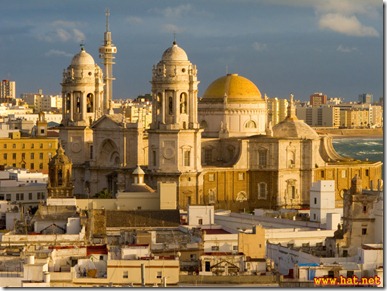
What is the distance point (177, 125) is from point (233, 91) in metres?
5.92

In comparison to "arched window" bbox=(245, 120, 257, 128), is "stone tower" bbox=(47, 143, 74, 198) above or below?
below

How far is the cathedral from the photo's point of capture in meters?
62.8

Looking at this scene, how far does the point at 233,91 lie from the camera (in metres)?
68.1

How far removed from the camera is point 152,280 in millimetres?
34281

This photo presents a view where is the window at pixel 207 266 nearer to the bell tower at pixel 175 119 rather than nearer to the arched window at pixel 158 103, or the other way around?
the bell tower at pixel 175 119

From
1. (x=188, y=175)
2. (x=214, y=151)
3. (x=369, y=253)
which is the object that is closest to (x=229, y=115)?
(x=214, y=151)

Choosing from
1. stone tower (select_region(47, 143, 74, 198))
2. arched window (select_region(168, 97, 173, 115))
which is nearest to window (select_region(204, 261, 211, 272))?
stone tower (select_region(47, 143, 74, 198))

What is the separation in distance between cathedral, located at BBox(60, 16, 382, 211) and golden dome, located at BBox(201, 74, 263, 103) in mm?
38

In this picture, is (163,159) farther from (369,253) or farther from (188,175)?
(369,253)

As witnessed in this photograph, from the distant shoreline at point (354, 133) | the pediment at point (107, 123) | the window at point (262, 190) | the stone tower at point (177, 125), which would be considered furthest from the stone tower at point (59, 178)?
the distant shoreline at point (354, 133)

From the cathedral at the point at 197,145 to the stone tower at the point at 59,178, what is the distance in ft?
19.2

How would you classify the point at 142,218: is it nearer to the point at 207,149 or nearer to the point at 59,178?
the point at 59,178

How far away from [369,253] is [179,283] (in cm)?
486

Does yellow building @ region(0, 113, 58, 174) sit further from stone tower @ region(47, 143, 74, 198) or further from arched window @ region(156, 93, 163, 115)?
stone tower @ region(47, 143, 74, 198)
